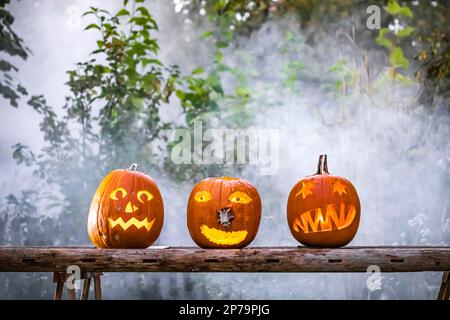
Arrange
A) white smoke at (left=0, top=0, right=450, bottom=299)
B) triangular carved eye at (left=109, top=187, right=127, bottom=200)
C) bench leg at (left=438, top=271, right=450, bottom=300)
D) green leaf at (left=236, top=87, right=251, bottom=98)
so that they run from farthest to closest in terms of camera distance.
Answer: green leaf at (left=236, top=87, right=251, bottom=98), white smoke at (left=0, top=0, right=450, bottom=299), bench leg at (left=438, top=271, right=450, bottom=300), triangular carved eye at (left=109, top=187, right=127, bottom=200)

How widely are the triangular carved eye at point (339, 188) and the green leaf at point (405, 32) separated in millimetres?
1571

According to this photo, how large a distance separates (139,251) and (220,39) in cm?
169

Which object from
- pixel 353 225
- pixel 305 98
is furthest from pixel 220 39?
pixel 353 225

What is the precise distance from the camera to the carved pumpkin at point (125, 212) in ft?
5.96

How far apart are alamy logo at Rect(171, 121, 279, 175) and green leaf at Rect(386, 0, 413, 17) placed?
911 mm

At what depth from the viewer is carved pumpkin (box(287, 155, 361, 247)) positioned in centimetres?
181

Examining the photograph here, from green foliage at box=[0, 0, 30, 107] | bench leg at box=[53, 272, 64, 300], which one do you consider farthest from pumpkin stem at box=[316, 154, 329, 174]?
green foliage at box=[0, 0, 30, 107]

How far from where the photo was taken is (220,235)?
184cm

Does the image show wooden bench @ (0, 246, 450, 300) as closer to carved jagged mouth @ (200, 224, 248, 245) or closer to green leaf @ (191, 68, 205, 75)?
carved jagged mouth @ (200, 224, 248, 245)

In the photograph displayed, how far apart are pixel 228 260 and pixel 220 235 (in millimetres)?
140
